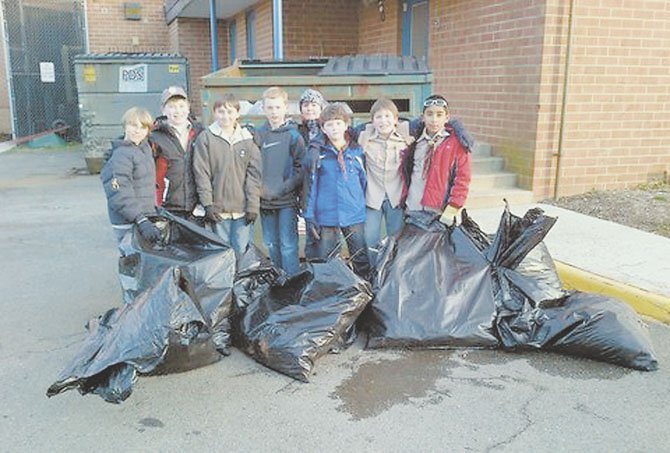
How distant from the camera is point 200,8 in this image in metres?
14.3

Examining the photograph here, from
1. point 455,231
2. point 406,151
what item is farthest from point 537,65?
point 455,231

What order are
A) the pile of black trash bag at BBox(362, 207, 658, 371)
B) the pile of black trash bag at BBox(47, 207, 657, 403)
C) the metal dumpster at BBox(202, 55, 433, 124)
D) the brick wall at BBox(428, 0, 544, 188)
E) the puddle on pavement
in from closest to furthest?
the puddle on pavement < the pile of black trash bag at BBox(47, 207, 657, 403) < the pile of black trash bag at BBox(362, 207, 658, 371) < the metal dumpster at BBox(202, 55, 433, 124) < the brick wall at BBox(428, 0, 544, 188)

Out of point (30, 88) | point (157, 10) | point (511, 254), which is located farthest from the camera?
point (157, 10)

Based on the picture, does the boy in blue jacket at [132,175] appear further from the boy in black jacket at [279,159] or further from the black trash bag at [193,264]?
the boy in black jacket at [279,159]

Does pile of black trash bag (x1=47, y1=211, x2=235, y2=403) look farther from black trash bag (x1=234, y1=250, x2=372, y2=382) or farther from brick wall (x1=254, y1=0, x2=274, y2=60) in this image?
brick wall (x1=254, y1=0, x2=274, y2=60)

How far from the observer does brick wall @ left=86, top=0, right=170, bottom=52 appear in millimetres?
16062

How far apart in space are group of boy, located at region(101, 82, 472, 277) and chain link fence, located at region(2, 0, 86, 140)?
479 inches

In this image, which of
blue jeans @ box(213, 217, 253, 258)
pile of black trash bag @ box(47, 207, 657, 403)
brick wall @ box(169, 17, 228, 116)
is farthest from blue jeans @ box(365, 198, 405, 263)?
brick wall @ box(169, 17, 228, 116)

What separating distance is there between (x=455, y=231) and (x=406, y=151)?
702 millimetres

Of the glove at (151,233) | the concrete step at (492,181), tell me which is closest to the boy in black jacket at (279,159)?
the glove at (151,233)

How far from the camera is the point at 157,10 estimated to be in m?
16.8

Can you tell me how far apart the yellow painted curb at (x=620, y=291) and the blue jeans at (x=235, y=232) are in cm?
226

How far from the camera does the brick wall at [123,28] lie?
16062 millimetres

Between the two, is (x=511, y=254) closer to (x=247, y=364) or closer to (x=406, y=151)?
(x=406, y=151)
